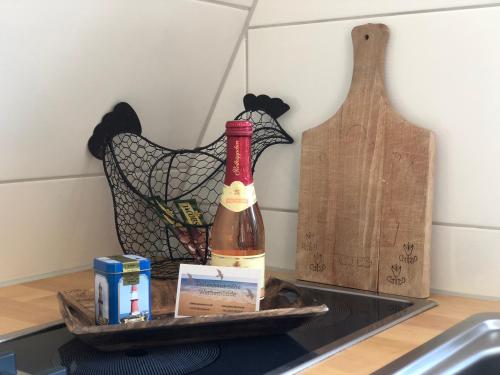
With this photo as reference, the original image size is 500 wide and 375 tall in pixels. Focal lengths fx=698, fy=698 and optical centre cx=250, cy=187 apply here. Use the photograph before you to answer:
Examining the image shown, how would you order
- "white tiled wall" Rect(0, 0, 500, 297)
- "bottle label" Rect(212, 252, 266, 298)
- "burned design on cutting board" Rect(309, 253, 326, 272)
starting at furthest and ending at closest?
1. "burned design on cutting board" Rect(309, 253, 326, 272)
2. "white tiled wall" Rect(0, 0, 500, 297)
3. "bottle label" Rect(212, 252, 266, 298)

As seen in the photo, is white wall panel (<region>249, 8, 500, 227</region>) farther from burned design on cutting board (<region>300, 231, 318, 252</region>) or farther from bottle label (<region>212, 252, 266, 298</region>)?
bottle label (<region>212, 252, 266, 298</region>)

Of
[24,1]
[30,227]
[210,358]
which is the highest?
[24,1]

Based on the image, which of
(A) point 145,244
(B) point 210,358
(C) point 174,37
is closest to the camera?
(B) point 210,358

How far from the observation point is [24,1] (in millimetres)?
920

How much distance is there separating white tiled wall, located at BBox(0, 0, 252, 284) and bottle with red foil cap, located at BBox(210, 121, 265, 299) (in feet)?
0.95

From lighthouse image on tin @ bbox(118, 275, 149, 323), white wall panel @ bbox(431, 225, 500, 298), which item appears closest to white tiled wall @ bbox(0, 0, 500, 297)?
white wall panel @ bbox(431, 225, 500, 298)

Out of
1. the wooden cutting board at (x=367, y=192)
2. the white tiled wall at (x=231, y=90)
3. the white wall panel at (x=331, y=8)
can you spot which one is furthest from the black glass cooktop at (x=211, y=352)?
the white wall panel at (x=331, y=8)

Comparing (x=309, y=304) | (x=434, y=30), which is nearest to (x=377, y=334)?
(x=309, y=304)

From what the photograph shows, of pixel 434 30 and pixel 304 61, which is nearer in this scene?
pixel 434 30

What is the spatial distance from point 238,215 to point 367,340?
0.23 meters

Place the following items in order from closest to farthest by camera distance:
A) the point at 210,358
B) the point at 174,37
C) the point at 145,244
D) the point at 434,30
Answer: the point at 210,358 < the point at 434,30 < the point at 174,37 < the point at 145,244

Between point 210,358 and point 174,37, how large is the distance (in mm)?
592

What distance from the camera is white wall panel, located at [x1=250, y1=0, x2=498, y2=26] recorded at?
1.05m

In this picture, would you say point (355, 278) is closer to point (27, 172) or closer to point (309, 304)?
point (309, 304)
